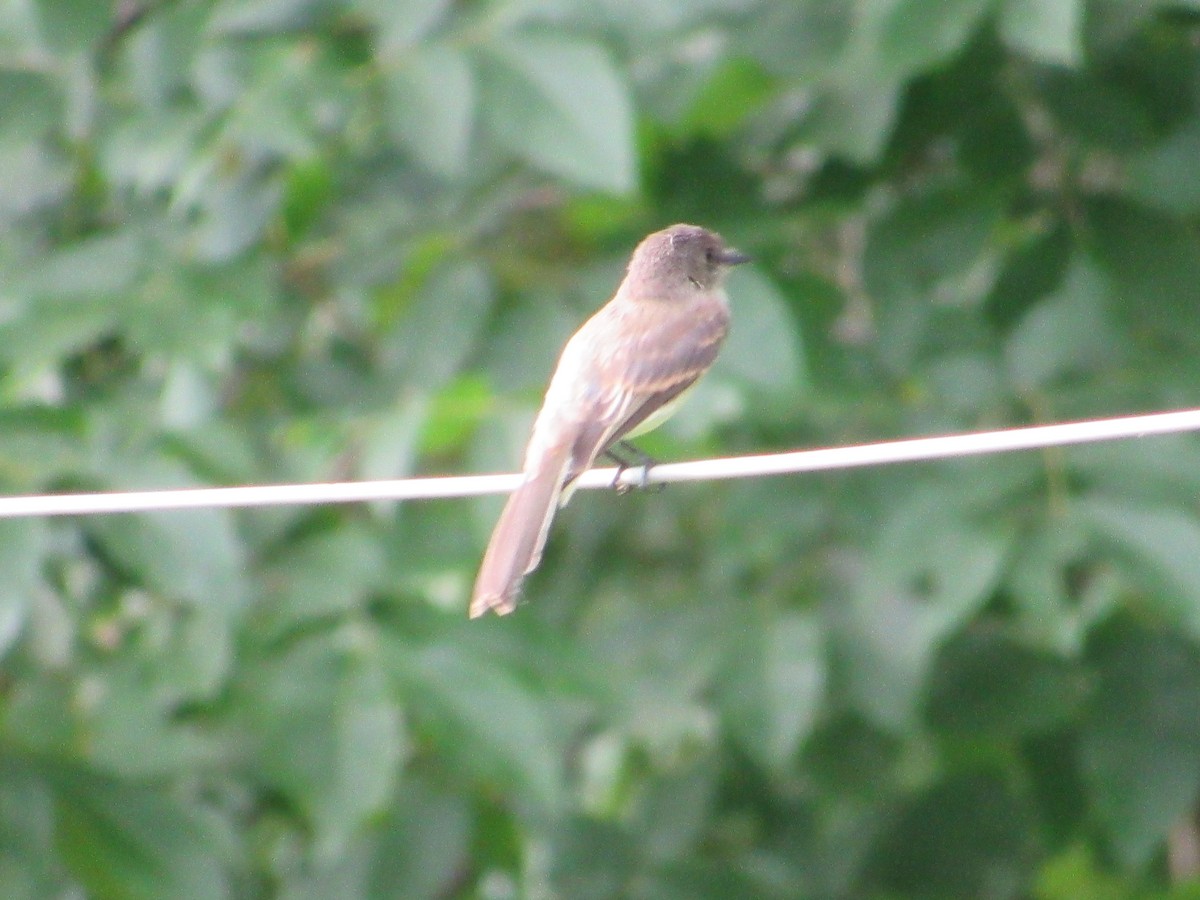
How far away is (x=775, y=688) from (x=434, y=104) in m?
1.67

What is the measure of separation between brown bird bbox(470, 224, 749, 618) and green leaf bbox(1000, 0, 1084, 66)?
3.30ft

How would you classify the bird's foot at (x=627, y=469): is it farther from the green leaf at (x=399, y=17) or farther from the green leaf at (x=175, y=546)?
the green leaf at (x=399, y=17)

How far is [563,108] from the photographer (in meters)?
3.69

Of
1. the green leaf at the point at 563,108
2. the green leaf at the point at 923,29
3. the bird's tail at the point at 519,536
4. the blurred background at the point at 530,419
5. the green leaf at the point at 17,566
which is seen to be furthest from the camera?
the blurred background at the point at 530,419

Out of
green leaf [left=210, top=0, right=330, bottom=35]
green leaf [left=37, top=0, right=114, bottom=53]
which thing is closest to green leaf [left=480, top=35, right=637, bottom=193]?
green leaf [left=210, top=0, right=330, bottom=35]

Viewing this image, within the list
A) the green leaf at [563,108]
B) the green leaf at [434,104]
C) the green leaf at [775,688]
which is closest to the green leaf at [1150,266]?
the green leaf at [775,688]

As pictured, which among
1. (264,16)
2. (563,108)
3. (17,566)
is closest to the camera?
(17,566)

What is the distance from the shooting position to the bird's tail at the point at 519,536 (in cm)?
320

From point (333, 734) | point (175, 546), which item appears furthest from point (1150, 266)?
point (175, 546)

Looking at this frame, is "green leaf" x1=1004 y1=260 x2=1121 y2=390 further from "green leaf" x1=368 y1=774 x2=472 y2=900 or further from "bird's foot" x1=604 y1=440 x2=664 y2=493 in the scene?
"green leaf" x1=368 y1=774 x2=472 y2=900

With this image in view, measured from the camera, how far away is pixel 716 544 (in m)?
4.71

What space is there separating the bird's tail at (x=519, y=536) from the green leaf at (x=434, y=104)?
661 millimetres

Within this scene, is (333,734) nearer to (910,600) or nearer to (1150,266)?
(910,600)

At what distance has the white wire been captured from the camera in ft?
7.80
